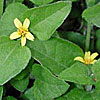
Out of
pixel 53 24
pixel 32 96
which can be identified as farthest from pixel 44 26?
pixel 32 96

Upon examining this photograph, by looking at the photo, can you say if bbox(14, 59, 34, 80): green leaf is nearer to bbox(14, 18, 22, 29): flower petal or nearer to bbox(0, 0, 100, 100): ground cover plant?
bbox(0, 0, 100, 100): ground cover plant

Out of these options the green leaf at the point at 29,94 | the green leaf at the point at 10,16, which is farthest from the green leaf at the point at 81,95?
the green leaf at the point at 10,16

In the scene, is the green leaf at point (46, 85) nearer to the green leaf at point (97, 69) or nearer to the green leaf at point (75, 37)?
the green leaf at point (97, 69)

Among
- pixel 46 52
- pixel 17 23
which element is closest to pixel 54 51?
pixel 46 52

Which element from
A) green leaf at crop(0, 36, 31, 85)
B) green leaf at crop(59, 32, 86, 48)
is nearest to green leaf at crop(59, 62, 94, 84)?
green leaf at crop(0, 36, 31, 85)

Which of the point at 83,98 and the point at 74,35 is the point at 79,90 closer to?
the point at 83,98
